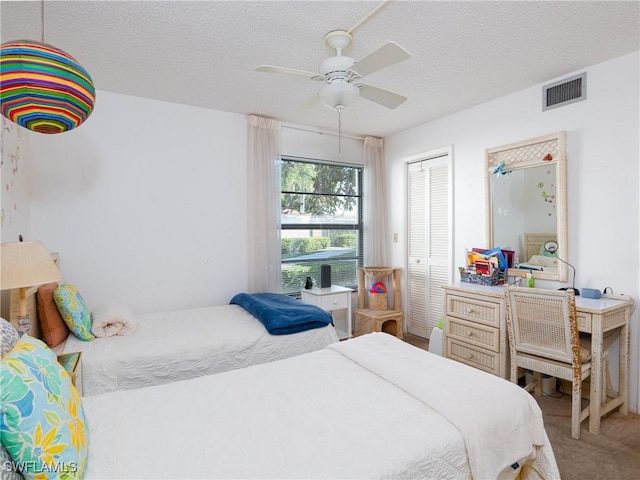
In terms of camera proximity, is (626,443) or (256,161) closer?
(626,443)

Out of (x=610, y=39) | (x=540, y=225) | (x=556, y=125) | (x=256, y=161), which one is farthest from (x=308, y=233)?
(x=610, y=39)

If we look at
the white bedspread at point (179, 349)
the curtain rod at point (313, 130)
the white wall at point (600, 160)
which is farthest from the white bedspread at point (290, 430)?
the curtain rod at point (313, 130)

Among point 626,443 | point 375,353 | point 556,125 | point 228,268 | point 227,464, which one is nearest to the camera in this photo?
point 227,464

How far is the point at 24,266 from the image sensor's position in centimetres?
150

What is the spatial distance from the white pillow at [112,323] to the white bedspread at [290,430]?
943 millimetres

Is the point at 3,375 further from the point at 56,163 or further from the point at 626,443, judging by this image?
the point at 626,443

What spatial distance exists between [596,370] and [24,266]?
124 inches

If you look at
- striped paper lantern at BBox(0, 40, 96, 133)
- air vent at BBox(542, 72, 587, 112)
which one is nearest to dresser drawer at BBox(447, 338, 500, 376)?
air vent at BBox(542, 72, 587, 112)

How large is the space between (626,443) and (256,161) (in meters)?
3.53

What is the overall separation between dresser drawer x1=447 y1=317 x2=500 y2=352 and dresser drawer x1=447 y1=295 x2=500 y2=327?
0.04 metres

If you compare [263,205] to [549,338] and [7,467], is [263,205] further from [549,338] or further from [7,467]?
[7,467]

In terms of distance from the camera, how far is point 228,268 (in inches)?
139

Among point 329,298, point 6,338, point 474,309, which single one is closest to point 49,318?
point 6,338

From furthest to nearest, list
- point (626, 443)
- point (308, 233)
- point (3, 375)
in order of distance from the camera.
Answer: point (308, 233) < point (626, 443) < point (3, 375)
